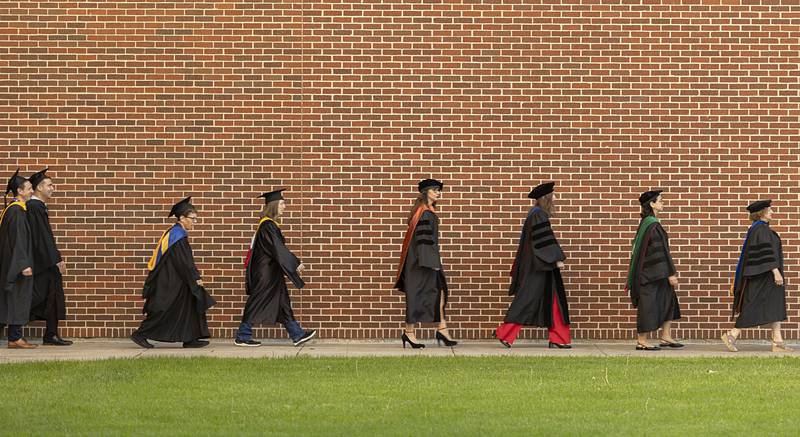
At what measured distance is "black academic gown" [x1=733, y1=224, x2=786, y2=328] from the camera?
14.4 m

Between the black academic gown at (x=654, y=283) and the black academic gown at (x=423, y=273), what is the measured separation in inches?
81.9

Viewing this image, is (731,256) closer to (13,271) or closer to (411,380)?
(411,380)

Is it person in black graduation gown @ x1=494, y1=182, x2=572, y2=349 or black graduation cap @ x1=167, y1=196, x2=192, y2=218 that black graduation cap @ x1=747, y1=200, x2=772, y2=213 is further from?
black graduation cap @ x1=167, y1=196, x2=192, y2=218

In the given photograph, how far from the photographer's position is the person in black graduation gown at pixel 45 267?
14859 millimetres

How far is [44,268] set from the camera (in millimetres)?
14867

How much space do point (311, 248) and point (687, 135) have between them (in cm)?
444

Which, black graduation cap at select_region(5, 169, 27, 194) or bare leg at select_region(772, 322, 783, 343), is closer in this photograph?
bare leg at select_region(772, 322, 783, 343)

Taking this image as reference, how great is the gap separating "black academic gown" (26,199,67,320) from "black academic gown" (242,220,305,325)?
2.06 metres

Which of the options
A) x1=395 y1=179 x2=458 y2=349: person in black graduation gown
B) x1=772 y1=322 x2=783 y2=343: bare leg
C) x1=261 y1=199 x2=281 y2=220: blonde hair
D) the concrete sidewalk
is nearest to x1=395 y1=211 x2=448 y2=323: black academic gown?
x1=395 y1=179 x2=458 y2=349: person in black graduation gown

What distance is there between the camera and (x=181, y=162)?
51.9 feet

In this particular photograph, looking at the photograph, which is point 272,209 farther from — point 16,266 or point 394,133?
point 16,266

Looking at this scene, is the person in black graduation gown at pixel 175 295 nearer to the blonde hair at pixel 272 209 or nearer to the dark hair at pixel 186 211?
the dark hair at pixel 186 211

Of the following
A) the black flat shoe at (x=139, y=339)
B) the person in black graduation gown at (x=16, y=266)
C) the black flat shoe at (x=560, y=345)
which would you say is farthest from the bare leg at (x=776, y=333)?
the person in black graduation gown at (x=16, y=266)

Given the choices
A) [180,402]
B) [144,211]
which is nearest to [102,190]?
[144,211]
